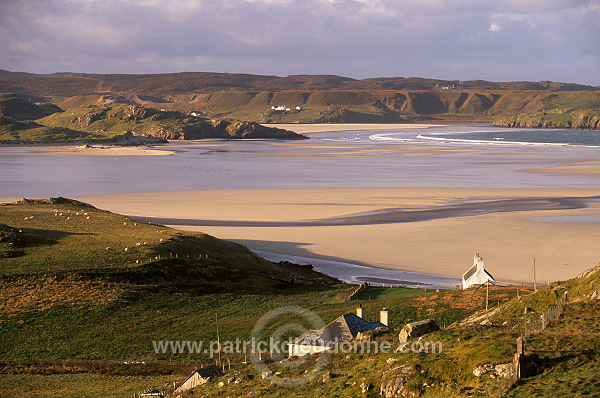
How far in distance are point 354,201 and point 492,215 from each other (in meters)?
17.6

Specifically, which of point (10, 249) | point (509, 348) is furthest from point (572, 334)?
point (10, 249)

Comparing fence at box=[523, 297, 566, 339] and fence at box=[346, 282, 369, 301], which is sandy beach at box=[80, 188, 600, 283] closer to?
fence at box=[346, 282, 369, 301]

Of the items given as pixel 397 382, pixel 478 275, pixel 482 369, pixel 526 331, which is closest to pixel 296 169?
pixel 478 275

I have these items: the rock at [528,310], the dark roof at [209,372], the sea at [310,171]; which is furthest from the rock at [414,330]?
the sea at [310,171]

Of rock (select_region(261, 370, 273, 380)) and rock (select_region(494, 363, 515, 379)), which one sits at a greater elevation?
rock (select_region(494, 363, 515, 379))

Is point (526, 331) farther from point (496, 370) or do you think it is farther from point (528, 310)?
point (528, 310)

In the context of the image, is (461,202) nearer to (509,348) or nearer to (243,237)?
(243,237)

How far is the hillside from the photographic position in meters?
18.3

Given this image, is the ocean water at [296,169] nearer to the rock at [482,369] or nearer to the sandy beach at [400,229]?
the sandy beach at [400,229]

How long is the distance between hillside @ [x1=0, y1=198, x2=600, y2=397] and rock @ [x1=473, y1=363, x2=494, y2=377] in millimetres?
38

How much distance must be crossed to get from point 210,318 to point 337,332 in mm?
14338

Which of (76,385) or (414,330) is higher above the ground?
(414,330)

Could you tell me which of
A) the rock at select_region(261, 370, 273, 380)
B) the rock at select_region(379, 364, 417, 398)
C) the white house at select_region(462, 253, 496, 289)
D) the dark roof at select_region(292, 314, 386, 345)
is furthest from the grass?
the white house at select_region(462, 253, 496, 289)

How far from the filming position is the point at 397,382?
18.2 metres
